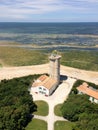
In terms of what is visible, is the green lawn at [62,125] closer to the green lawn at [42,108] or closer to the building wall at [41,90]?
the green lawn at [42,108]

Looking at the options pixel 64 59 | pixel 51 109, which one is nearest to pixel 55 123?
pixel 51 109

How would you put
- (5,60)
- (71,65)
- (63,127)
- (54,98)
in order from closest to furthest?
(63,127)
(54,98)
(71,65)
(5,60)

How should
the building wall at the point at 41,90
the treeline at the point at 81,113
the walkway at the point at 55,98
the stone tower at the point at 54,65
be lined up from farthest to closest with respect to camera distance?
the stone tower at the point at 54,65
the building wall at the point at 41,90
the walkway at the point at 55,98
the treeline at the point at 81,113

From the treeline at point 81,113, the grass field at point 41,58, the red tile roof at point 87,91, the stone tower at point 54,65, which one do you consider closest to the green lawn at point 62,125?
the treeline at point 81,113

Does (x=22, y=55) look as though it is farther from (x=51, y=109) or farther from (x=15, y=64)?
(x=51, y=109)

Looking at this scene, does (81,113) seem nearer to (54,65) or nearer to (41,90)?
(41,90)

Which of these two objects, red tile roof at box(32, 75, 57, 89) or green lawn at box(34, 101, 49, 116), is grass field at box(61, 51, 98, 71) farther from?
green lawn at box(34, 101, 49, 116)

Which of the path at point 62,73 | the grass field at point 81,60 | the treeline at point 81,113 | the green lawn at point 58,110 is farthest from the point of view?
the grass field at point 81,60

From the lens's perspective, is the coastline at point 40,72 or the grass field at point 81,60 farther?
the grass field at point 81,60
